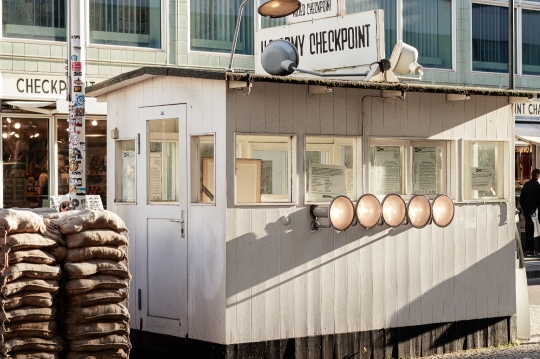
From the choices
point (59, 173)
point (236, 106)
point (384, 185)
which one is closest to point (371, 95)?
point (384, 185)

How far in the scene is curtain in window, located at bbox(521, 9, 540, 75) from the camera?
24.5m

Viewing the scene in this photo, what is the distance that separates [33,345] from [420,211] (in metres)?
3.68

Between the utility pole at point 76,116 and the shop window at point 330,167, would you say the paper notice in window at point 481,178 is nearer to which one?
the shop window at point 330,167

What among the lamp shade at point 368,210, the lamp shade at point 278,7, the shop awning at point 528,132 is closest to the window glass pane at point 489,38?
the shop awning at point 528,132

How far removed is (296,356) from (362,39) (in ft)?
11.4

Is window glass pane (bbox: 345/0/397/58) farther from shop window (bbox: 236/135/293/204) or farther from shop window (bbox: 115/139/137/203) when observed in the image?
shop window (bbox: 236/135/293/204)

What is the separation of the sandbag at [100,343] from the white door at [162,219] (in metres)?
A: 1.16

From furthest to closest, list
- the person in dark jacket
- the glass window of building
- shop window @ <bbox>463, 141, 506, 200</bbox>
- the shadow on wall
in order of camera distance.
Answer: the person in dark jacket, the glass window of building, shop window @ <bbox>463, 141, 506, 200</bbox>, the shadow on wall

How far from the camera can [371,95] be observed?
29.9 feet

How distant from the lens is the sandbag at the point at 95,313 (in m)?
7.36

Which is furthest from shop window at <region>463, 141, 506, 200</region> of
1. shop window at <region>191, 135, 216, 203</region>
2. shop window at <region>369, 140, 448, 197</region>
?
shop window at <region>191, 135, 216, 203</region>

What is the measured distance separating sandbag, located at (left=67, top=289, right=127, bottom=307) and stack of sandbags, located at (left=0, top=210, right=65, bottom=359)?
0.54 feet

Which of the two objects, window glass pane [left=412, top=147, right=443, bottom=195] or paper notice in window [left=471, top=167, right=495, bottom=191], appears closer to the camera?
window glass pane [left=412, top=147, right=443, bottom=195]

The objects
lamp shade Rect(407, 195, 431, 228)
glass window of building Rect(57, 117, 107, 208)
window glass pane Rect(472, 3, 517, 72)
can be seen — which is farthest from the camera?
window glass pane Rect(472, 3, 517, 72)
